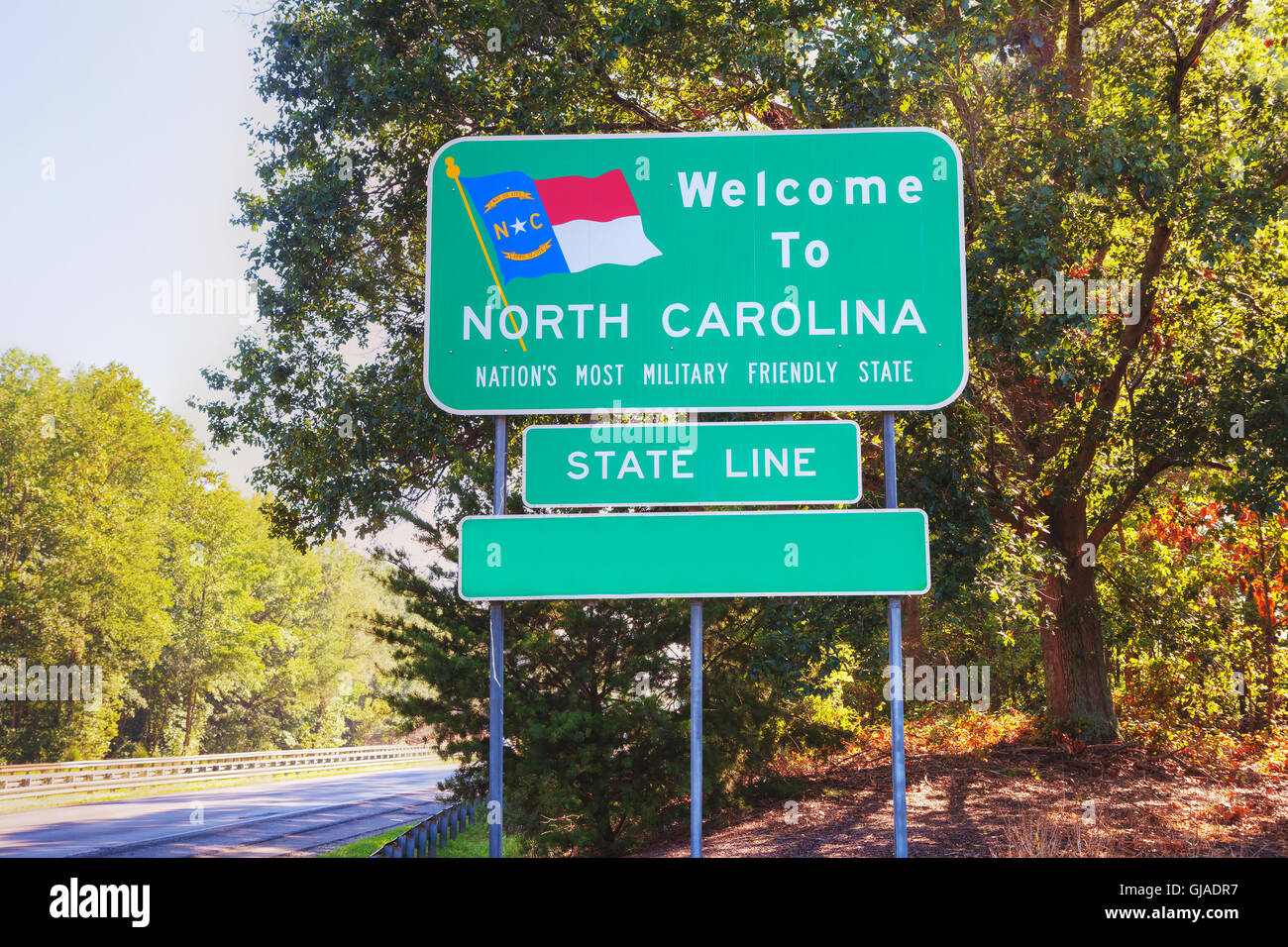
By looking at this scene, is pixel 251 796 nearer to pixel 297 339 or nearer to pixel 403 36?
pixel 297 339

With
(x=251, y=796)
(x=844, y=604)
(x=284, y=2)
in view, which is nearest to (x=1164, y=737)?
(x=844, y=604)

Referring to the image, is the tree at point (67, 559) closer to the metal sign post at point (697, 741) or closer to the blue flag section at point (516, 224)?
the blue flag section at point (516, 224)

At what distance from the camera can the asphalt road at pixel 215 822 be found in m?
15.6

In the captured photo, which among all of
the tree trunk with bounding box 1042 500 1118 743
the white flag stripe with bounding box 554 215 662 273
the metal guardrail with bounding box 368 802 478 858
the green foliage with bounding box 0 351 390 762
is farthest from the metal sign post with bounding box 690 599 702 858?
the green foliage with bounding box 0 351 390 762

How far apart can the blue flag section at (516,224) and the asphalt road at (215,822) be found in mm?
8880

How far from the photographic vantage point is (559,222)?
23.8ft

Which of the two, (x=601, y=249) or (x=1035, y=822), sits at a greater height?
(x=601, y=249)

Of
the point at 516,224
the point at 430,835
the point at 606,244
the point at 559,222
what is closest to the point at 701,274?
the point at 606,244

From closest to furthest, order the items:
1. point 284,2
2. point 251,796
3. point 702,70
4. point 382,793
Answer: point 702,70, point 284,2, point 251,796, point 382,793

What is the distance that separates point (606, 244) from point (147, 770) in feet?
93.0

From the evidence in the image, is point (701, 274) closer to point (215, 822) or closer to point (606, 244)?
point (606, 244)

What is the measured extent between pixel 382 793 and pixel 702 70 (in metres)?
26.2

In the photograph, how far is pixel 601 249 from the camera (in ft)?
23.7

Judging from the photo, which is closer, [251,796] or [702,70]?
[702,70]
